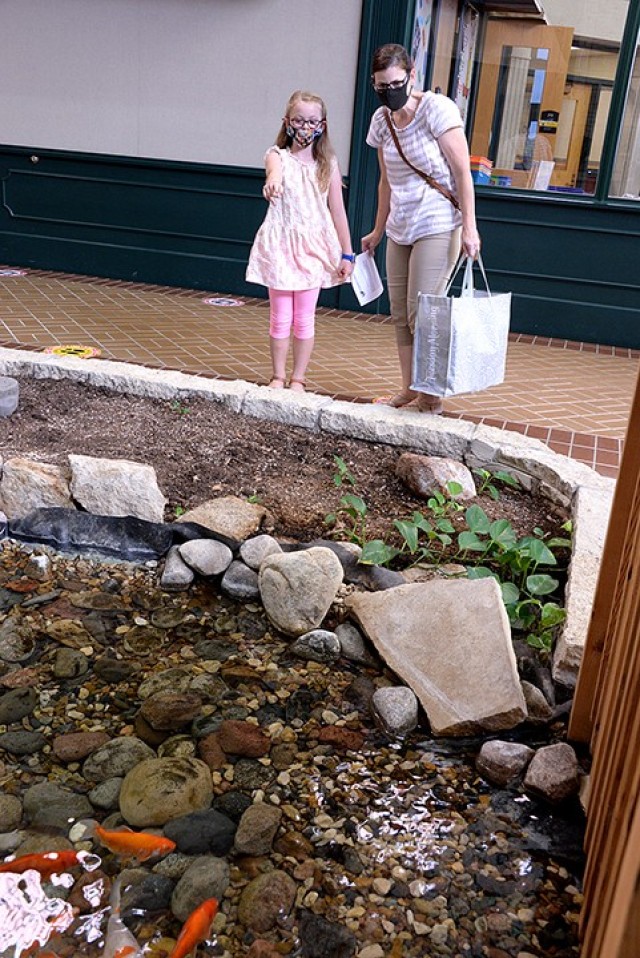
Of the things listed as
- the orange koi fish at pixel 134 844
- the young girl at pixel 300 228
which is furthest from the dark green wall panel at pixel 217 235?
the orange koi fish at pixel 134 844

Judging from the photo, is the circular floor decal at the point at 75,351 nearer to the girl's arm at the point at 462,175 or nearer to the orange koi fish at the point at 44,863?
the girl's arm at the point at 462,175

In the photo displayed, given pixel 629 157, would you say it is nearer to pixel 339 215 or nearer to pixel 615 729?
pixel 339 215

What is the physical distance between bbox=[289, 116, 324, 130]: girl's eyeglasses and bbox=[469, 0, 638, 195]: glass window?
3511 mm

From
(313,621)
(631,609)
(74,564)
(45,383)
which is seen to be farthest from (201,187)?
(631,609)

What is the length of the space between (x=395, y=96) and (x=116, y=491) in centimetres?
229

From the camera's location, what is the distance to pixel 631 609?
1.71 meters

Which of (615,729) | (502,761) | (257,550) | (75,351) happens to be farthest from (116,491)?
(75,351)

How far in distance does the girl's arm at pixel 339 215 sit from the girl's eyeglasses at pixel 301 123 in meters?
0.26

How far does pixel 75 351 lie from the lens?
5.92 m

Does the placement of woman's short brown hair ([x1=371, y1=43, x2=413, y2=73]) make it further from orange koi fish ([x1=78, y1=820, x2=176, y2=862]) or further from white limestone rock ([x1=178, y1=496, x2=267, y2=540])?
orange koi fish ([x1=78, y1=820, x2=176, y2=862])

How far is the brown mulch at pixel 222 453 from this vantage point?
377 cm

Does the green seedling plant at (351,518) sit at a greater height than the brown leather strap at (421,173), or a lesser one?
lesser

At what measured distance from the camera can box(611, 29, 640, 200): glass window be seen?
721 cm

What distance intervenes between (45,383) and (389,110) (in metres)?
2.32
